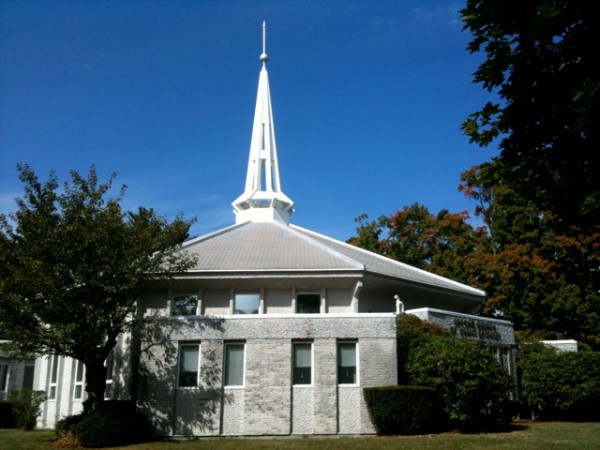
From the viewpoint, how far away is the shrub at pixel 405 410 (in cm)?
1961

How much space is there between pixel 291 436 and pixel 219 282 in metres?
6.92

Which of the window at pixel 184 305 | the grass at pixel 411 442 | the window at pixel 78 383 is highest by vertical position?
the window at pixel 184 305

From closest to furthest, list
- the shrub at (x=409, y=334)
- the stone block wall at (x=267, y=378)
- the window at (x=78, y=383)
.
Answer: the stone block wall at (x=267, y=378), the shrub at (x=409, y=334), the window at (x=78, y=383)

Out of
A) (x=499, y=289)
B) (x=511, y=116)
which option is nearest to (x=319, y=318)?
(x=511, y=116)

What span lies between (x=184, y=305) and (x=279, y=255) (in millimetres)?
4287

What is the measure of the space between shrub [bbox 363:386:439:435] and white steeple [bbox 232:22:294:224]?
47.6 feet

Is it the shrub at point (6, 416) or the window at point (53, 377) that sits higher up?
the window at point (53, 377)

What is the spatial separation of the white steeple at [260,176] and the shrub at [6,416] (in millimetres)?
13784

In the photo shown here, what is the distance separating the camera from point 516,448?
16.2 meters

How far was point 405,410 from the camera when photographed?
64.6 feet

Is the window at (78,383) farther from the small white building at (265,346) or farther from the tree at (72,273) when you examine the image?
the tree at (72,273)

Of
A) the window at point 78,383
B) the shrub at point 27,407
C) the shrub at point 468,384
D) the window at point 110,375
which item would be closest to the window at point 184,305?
the window at point 110,375

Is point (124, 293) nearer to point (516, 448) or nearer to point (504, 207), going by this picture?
point (516, 448)

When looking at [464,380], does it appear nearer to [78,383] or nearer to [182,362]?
[182,362]
